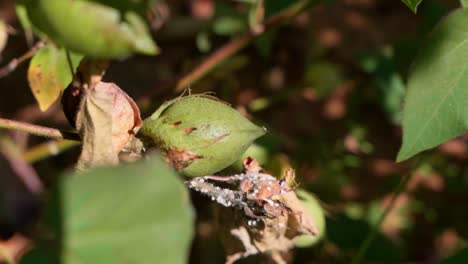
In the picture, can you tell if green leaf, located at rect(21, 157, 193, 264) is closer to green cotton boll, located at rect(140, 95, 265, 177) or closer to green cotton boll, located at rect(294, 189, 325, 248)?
green cotton boll, located at rect(140, 95, 265, 177)

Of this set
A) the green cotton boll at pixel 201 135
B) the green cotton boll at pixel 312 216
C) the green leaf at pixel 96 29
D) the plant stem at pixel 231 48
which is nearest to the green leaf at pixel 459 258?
the green cotton boll at pixel 312 216

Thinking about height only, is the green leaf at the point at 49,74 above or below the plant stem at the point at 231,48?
above

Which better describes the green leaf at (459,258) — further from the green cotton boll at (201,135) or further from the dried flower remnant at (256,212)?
the green cotton boll at (201,135)

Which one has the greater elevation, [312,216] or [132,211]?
[132,211]

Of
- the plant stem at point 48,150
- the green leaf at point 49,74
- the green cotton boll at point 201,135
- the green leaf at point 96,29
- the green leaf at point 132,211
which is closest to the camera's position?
the green leaf at point 132,211

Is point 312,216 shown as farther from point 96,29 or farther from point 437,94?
point 96,29

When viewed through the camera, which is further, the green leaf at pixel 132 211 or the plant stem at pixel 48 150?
the plant stem at pixel 48 150

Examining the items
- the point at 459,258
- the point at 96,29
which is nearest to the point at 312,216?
the point at 459,258
